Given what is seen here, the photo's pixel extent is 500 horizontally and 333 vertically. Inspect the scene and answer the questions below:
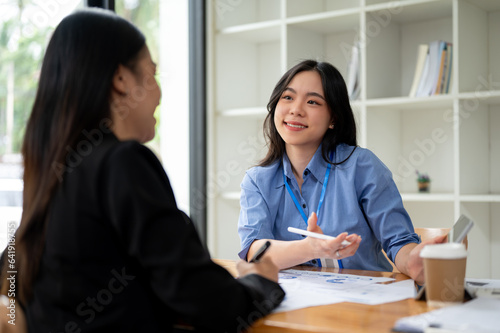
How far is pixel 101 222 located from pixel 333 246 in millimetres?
718

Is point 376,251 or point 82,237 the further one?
point 376,251

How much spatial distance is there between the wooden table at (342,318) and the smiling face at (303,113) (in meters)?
0.94

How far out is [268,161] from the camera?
2.16m

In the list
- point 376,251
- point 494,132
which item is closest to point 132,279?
point 376,251

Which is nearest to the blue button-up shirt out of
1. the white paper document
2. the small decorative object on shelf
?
the white paper document

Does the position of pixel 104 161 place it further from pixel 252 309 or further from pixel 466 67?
pixel 466 67

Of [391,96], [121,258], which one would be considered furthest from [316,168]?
[391,96]

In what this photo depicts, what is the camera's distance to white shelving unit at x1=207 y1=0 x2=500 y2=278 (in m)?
2.81

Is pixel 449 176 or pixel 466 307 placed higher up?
pixel 449 176

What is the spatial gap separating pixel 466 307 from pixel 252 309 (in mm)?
445

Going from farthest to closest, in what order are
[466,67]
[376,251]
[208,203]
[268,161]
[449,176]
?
1. [208,203]
2. [449,176]
3. [466,67]
4. [268,161]
5. [376,251]

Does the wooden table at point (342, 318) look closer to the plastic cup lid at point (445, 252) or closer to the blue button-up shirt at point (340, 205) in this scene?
the plastic cup lid at point (445, 252)

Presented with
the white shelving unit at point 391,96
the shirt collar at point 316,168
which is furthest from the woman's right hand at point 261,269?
the white shelving unit at point 391,96

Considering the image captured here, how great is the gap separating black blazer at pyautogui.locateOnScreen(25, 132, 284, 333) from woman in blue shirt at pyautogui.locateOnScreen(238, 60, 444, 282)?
752 mm
